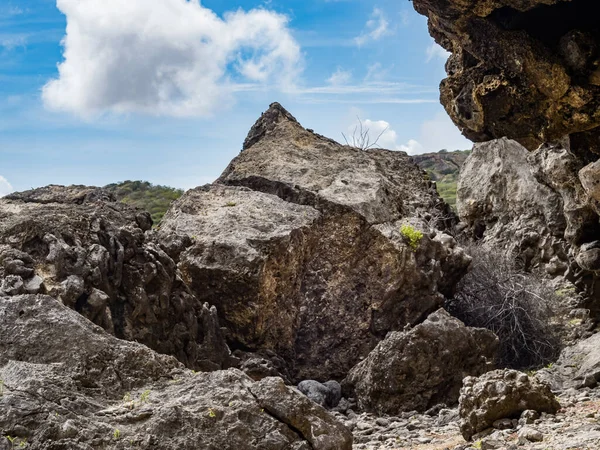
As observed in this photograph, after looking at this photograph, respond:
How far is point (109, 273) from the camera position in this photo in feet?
28.1

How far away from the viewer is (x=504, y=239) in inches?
733

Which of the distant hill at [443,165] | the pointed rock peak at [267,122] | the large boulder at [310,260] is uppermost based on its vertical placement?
the distant hill at [443,165]

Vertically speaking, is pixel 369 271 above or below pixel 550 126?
below

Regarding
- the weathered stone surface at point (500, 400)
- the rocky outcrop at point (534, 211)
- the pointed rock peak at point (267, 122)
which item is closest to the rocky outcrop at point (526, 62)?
the weathered stone surface at point (500, 400)

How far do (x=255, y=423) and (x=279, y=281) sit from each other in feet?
23.4

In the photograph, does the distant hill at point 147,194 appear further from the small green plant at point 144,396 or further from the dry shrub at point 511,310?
the small green plant at point 144,396

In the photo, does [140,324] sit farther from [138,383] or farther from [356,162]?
[356,162]

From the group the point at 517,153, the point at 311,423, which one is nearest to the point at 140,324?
the point at 311,423

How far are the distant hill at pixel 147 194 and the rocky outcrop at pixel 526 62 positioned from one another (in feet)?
75.5

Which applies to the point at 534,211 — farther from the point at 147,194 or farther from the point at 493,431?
the point at 147,194

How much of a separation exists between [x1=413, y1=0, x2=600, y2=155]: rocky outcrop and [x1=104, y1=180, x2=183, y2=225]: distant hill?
23016 mm

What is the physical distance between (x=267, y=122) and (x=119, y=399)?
12.4m

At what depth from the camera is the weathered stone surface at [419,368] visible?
10227 millimetres

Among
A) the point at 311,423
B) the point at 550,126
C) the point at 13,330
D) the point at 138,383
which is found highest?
the point at 550,126
